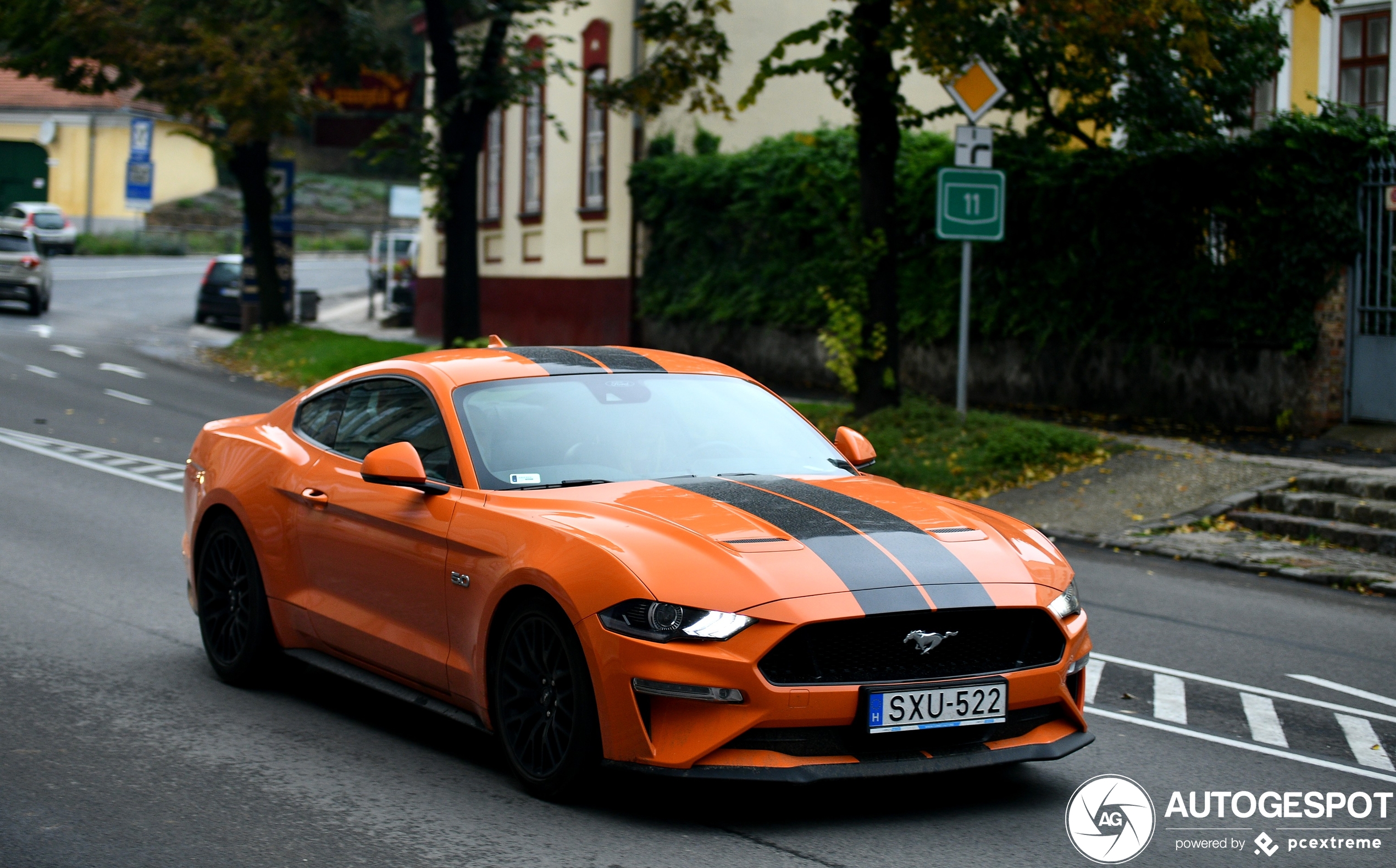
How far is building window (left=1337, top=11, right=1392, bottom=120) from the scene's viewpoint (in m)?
22.7

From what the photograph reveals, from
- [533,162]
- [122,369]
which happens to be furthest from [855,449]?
[533,162]

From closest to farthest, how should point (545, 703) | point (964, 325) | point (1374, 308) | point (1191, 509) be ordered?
point (545, 703)
point (1191, 509)
point (964, 325)
point (1374, 308)

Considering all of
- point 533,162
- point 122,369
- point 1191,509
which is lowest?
point 1191,509

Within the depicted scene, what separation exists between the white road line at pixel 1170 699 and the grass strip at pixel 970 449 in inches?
246

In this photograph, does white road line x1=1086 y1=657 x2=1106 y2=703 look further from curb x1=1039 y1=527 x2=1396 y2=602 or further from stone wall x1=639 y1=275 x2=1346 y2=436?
stone wall x1=639 y1=275 x2=1346 y2=436

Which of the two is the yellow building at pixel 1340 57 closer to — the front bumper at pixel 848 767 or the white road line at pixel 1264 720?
the white road line at pixel 1264 720

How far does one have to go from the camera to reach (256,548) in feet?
22.8

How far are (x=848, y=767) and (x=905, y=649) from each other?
40 cm

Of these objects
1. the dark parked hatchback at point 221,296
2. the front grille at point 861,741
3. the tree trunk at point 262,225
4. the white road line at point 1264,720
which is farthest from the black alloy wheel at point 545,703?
the dark parked hatchback at point 221,296

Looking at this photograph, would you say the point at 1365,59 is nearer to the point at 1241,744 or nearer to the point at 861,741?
the point at 1241,744

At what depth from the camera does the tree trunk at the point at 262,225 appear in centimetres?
3319

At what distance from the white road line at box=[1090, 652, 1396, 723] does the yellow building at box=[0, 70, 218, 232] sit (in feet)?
225

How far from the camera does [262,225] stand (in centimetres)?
3384

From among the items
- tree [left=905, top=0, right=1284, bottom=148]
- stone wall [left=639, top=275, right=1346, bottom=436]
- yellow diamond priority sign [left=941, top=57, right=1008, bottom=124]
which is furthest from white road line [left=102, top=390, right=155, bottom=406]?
yellow diamond priority sign [left=941, top=57, right=1008, bottom=124]
